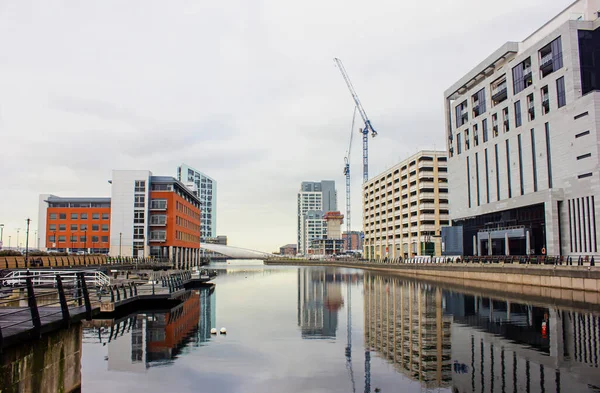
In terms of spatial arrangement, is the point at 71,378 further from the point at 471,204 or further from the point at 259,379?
the point at 471,204

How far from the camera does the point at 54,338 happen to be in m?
15.6

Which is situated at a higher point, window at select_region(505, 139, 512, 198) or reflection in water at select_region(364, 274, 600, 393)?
window at select_region(505, 139, 512, 198)

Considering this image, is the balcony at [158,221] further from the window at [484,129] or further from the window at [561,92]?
the window at [561,92]

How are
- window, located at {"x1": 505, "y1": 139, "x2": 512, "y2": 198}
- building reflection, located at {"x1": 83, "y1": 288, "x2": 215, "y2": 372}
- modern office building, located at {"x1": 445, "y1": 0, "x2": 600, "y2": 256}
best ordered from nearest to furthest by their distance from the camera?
1. building reflection, located at {"x1": 83, "y1": 288, "x2": 215, "y2": 372}
2. modern office building, located at {"x1": 445, "y1": 0, "x2": 600, "y2": 256}
3. window, located at {"x1": 505, "y1": 139, "x2": 512, "y2": 198}

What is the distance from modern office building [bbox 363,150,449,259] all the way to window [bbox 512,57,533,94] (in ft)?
183

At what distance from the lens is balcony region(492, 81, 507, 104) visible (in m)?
98.4

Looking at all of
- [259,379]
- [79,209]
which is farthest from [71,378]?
[79,209]

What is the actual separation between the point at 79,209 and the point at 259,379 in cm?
12578

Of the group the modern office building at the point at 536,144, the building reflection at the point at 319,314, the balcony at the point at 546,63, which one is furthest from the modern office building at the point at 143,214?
the balcony at the point at 546,63

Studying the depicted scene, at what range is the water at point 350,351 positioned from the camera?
21.3 m

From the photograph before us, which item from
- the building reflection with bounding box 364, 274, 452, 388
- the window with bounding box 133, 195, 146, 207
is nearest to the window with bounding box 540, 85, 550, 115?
the building reflection with bounding box 364, 274, 452, 388

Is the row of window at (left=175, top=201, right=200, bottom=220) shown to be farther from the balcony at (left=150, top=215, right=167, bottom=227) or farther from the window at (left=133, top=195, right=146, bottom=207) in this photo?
the window at (left=133, top=195, right=146, bottom=207)

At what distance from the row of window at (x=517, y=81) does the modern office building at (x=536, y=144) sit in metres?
0.18

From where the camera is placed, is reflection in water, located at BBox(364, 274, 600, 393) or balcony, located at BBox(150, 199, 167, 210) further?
balcony, located at BBox(150, 199, 167, 210)
